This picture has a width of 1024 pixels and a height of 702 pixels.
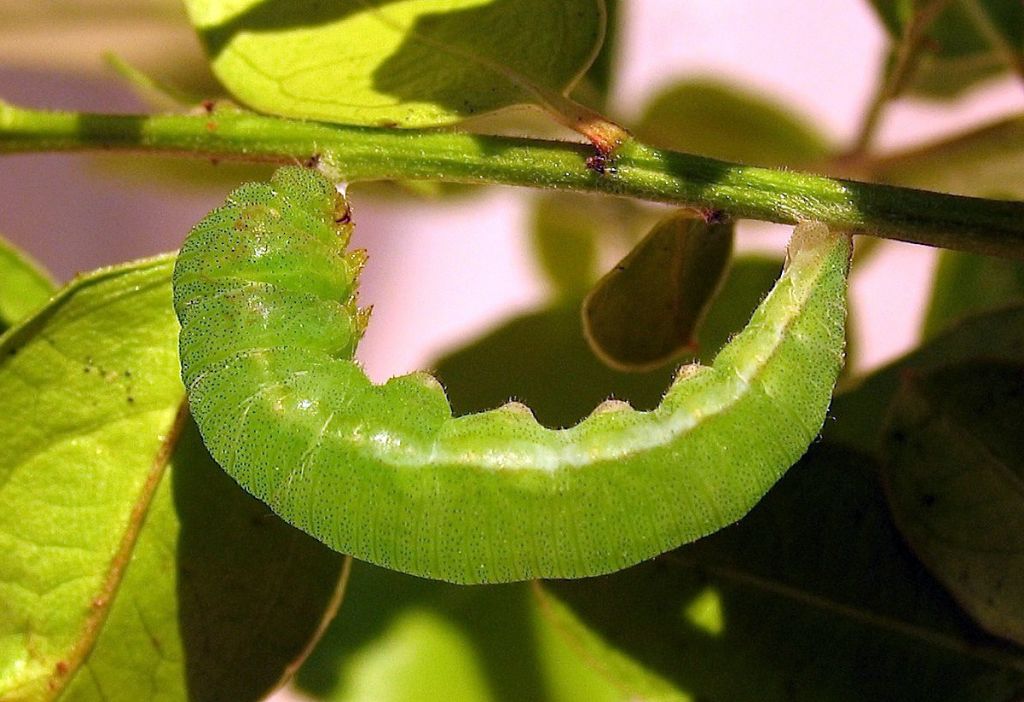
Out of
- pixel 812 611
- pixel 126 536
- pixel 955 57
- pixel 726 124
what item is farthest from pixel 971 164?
pixel 126 536

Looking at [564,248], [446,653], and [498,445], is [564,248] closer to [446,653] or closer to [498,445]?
[446,653]

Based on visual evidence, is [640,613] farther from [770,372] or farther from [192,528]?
[192,528]

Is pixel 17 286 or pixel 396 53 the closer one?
pixel 396 53

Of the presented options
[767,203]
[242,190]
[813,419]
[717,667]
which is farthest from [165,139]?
[717,667]

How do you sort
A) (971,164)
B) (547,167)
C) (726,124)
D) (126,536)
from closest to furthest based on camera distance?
1. (547,167)
2. (126,536)
3. (971,164)
4. (726,124)

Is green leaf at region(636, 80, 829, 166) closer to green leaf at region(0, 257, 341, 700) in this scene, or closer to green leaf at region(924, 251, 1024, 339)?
green leaf at region(924, 251, 1024, 339)

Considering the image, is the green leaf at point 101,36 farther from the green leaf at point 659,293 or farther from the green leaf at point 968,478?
the green leaf at point 968,478

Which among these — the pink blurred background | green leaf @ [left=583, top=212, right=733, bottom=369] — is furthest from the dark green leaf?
the pink blurred background

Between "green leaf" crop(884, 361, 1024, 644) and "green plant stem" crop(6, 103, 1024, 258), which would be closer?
"green plant stem" crop(6, 103, 1024, 258)
